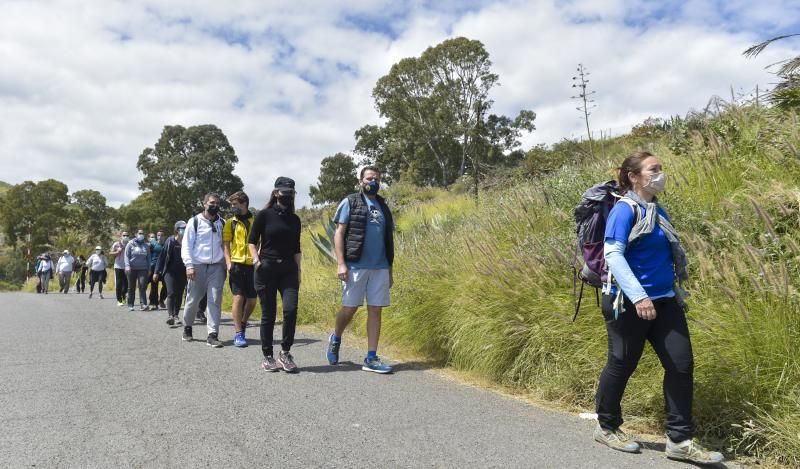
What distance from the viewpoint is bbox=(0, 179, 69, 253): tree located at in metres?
61.1

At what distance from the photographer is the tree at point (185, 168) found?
53.6 meters

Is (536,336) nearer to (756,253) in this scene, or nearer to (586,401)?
(586,401)

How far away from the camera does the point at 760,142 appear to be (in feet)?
18.9

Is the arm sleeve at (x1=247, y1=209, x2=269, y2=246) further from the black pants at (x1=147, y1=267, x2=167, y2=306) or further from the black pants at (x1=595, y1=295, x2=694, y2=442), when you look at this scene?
the black pants at (x1=147, y1=267, x2=167, y2=306)

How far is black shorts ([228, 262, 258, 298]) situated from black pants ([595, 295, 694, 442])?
5267mm

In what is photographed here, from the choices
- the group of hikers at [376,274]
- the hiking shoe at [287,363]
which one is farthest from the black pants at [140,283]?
the hiking shoe at [287,363]

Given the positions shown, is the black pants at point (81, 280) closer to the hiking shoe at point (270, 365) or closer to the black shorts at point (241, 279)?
the black shorts at point (241, 279)

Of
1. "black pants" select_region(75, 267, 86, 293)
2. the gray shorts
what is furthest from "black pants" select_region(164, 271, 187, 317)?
"black pants" select_region(75, 267, 86, 293)

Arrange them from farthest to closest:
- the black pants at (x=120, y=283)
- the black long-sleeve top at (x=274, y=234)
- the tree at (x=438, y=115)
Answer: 1. the tree at (x=438, y=115)
2. the black pants at (x=120, y=283)
3. the black long-sleeve top at (x=274, y=234)

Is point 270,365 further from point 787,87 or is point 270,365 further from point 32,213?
point 32,213

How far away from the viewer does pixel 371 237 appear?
6191 mm

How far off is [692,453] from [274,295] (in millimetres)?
4243

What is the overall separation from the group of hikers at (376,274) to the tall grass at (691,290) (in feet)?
1.47

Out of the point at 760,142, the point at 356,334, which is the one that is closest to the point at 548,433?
the point at 760,142
